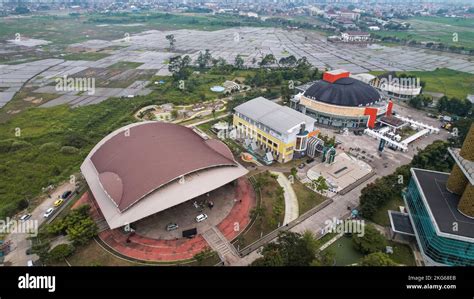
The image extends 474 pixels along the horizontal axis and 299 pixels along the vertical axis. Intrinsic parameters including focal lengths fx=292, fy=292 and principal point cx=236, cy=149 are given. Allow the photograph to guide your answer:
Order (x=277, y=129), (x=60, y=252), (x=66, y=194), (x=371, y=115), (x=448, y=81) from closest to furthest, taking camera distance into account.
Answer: (x=60, y=252), (x=66, y=194), (x=277, y=129), (x=371, y=115), (x=448, y=81)

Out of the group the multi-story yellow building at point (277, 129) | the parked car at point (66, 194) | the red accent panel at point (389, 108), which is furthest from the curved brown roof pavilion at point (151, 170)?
the red accent panel at point (389, 108)

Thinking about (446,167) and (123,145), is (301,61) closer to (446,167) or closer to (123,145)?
(446,167)

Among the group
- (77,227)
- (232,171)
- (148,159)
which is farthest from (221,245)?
(77,227)

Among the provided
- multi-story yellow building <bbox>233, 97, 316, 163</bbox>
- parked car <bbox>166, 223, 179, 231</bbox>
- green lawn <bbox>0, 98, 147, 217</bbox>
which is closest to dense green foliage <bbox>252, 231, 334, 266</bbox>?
parked car <bbox>166, 223, 179, 231</bbox>

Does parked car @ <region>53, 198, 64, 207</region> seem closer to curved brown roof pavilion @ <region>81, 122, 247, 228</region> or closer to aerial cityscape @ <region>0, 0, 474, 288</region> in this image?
aerial cityscape @ <region>0, 0, 474, 288</region>

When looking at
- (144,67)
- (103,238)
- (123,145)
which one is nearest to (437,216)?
(103,238)

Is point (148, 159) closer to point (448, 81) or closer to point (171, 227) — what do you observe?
point (171, 227)
